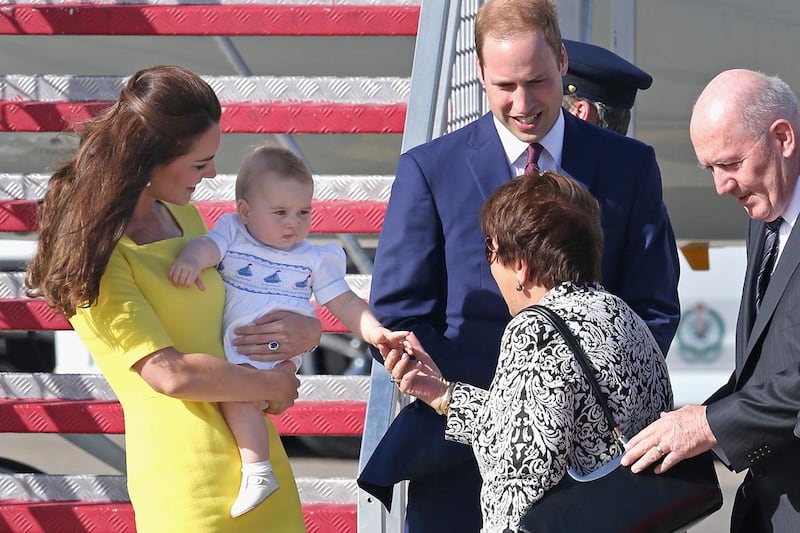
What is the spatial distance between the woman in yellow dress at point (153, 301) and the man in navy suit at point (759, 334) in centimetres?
89

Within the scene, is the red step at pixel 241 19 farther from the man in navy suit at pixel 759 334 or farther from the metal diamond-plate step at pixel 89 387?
the man in navy suit at pixel 759 334

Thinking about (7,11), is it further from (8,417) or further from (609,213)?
(609,213)

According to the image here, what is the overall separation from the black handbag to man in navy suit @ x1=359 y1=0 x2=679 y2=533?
1.78 ft

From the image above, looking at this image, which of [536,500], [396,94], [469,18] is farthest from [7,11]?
[536,500]

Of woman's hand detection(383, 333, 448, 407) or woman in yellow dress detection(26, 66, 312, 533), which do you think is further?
woman's hand detection(383, 333, 448, 407)

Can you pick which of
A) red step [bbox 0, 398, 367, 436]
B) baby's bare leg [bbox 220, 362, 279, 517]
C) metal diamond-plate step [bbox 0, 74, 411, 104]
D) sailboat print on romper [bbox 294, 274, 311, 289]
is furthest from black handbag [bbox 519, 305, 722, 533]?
metal diamond-plate step [bbox 0, 74, 411, 104]

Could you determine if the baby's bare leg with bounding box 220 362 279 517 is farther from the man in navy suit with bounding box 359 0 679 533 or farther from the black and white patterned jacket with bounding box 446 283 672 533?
the black and white patterned jacket with bounding box 446 283 672 533

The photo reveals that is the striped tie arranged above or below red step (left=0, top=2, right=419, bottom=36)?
above

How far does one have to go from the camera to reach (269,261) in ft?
9.54

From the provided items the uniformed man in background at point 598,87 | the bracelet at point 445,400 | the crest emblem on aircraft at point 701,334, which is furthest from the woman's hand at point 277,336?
the crest emblem on aircraft at point 701,334

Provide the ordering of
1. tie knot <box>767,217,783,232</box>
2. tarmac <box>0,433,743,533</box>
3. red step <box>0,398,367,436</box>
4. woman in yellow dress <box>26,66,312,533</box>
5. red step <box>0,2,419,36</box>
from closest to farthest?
woman in yellow dress <box>26,66,312,533</box> → tie knot <box>767,217,783,232</box> → red step <box>0,398,367,436</box> → red step <box>0,2,419,36</box> → tarmac <box>0,433,743,533</box>

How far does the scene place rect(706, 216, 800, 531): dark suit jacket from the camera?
2.44m

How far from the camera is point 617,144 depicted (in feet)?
9.97

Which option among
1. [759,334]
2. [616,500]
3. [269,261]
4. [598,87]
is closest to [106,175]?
[269,261]
